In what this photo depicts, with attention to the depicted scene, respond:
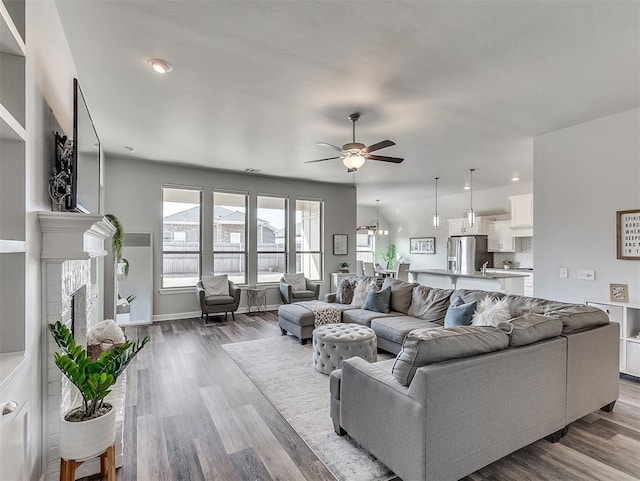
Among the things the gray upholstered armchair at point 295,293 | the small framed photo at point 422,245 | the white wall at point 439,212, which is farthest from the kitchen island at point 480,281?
the small framed photo at point 422,245

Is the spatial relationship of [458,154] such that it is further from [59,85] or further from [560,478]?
[59,85]

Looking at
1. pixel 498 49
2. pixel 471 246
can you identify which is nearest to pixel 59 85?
pixel 498 49

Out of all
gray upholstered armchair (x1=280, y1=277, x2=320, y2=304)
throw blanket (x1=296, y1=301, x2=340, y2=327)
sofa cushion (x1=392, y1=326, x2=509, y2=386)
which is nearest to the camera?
sofa cushion (x1=392, y1=326, x2=509, y2=386)

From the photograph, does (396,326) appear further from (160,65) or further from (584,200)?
(160,65)

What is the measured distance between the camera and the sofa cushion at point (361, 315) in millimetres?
4477

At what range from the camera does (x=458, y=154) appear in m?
5.59

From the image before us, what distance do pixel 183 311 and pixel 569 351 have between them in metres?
6.15

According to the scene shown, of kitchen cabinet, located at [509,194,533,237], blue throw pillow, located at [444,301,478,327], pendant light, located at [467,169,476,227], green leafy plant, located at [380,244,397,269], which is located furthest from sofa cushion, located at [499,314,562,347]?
green leafy plant, located at [380,244,397,269]

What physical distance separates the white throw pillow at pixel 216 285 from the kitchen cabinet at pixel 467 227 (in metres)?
6.52

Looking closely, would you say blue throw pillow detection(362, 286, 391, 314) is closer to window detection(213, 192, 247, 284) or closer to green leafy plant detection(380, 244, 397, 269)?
window detection(213, 192, 247, 284)

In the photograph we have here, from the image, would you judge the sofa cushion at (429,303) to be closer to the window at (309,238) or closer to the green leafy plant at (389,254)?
the window at (309,238)

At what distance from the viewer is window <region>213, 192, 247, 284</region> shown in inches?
276

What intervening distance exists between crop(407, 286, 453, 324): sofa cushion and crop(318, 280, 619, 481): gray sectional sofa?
156 cm

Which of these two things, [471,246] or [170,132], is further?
[471,246]
